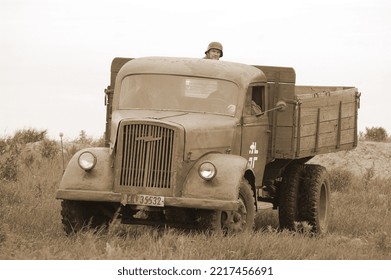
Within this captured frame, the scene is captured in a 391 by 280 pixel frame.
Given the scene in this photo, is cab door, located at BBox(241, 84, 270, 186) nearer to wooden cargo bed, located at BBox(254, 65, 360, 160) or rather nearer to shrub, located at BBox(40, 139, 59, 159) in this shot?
wooden cargo bed, located at BBox(254, 65, 360, 160)

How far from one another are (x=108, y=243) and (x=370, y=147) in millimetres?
14455

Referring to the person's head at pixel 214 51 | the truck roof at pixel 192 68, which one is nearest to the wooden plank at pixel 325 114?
the truck roof at pixel 192 68

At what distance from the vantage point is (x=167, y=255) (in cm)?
802

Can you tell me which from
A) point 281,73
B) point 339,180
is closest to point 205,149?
point 281,73

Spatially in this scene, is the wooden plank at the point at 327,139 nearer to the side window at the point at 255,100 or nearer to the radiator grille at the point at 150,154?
the side window at the point at 255,100

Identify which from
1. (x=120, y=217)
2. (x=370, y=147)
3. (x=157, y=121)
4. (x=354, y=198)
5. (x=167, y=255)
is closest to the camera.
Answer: (x=167, y=255)

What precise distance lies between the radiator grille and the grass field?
57cm

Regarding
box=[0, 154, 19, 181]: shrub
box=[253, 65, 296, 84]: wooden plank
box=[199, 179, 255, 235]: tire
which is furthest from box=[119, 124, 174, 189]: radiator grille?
box=[0, 154, 19, 181]: shrub

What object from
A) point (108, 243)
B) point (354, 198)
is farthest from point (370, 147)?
point (108, 243)

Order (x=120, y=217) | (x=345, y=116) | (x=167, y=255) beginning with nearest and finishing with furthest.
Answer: (x=167, y=255)
(x=120, y=217)
(x=345, y=116)

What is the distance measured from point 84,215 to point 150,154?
4.24 ft

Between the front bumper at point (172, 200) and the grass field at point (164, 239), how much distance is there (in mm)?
310

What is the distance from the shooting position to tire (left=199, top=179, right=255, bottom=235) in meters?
9.53

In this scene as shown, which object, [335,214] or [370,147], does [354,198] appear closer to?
[335,214]
